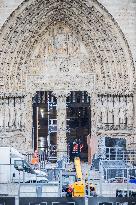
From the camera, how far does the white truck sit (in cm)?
2248

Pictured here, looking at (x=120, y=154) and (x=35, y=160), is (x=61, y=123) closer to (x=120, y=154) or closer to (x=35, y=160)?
(x=35, y=160)

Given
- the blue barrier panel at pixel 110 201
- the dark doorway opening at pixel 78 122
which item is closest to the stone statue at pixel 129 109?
the dark doorway opening at pixel 78 122

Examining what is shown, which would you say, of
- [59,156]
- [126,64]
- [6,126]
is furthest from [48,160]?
[126,64]

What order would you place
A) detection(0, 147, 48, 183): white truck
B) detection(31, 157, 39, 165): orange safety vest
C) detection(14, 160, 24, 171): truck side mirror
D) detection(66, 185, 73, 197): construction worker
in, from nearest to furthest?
detection(66, 185, 73, 197): construction worker < detection(0, 147, 48, 183): white truck < detection(14, 160, 24, 171): truck side mirror < detection(31, 157, 39, 165): orange safety vest

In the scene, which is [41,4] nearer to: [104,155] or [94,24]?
[94,24]

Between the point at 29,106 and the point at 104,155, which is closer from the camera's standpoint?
the point at 104,155

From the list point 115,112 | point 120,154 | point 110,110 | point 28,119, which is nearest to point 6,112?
point 28,119

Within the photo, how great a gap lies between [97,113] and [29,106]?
3.04 m

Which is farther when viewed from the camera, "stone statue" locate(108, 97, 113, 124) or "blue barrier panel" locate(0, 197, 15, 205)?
"stone statue" locate(108, 97, 113, 124)

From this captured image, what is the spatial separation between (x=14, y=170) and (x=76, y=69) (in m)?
7.22

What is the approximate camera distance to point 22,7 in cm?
2728

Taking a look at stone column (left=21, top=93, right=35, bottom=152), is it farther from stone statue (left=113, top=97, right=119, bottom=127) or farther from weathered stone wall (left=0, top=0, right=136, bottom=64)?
stone statue (left=113, top=97, right=119, bottom=127)

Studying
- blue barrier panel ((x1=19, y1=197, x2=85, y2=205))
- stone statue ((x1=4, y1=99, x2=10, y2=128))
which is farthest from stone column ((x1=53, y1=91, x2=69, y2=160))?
blue barrier panel ((x1=19, y1=197, x2=85, y2=205))

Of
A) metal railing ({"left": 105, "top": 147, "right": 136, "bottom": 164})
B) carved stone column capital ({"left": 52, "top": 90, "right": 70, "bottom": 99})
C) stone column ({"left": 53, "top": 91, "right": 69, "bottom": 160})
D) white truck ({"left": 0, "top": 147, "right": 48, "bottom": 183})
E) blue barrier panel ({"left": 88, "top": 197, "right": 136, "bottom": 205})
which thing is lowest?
blue barrier panel ({"left": 88, "top": 197, "right": 136, "bottom": 205})
